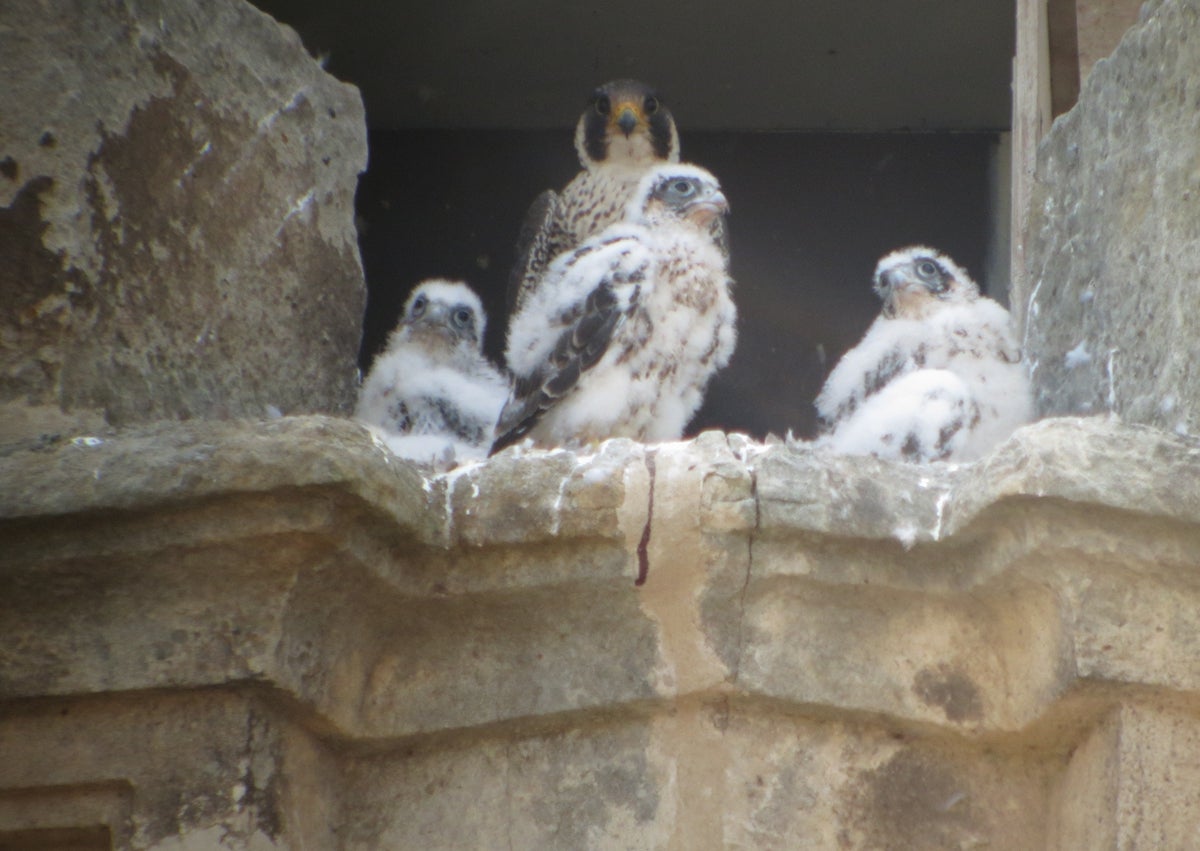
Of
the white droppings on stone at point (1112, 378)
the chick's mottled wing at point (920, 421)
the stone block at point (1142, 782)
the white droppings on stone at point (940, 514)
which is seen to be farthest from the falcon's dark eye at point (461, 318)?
the stone block at point (1142, 782)

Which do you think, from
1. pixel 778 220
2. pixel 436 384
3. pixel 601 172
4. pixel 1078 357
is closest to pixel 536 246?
pixel 601 172

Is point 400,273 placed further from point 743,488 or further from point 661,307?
point 743,488

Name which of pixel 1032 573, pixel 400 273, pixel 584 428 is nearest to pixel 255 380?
pixel 584 428

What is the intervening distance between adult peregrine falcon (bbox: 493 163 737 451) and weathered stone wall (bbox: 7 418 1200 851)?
3.50 feet

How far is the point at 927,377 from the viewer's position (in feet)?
12.2

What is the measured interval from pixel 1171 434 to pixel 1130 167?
779 millimetres

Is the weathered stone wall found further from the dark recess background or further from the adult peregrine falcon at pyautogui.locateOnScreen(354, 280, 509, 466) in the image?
the dark recess background

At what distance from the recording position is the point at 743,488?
104 inches

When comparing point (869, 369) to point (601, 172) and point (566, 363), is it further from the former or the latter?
point (601, 172)

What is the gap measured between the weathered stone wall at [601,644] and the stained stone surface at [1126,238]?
1.52 feet

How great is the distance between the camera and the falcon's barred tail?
12.5ft

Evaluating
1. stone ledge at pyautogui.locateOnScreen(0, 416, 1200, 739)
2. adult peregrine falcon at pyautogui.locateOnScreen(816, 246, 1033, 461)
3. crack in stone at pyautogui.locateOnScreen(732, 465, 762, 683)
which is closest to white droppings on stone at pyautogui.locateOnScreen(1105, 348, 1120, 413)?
adult peregrine falcon at pyautogui.locateOnScreen(816, 246, 1033, 461)

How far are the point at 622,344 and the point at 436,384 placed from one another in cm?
61

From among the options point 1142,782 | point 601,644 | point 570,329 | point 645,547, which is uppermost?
point 570,329
